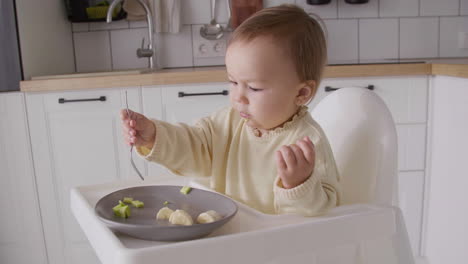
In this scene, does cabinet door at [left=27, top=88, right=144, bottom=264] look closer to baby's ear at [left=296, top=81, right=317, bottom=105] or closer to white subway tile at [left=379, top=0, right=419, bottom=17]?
baby's ear at [left=296, top=81, right=317, bottom=105]

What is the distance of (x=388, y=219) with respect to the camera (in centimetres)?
58

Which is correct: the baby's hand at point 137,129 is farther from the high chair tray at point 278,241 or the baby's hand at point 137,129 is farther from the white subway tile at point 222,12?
the white subway tile at point 222,12

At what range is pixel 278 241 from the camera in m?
0.50

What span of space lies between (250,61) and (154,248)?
0.35m

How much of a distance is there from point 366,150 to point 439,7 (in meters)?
1.76

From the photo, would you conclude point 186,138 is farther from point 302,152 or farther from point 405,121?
point 405,121

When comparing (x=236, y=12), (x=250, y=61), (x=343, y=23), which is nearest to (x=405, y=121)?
(x=343, y=23)

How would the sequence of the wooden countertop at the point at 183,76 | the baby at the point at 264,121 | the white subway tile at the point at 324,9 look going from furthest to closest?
the white subway tile at the point at 324,9, the wooden countertop at the point at 183,76, the baby at the point at 264,121

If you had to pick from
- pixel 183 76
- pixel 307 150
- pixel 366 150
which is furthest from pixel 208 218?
pixel 183 76

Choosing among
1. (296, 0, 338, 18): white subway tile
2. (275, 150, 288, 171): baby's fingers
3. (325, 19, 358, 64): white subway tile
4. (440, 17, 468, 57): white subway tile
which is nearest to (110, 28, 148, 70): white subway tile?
(296, 0, 338, 18): white subway tile

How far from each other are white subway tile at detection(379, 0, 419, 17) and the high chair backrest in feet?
5.13

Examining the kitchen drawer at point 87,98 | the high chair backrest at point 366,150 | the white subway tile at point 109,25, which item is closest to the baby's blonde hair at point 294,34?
the high chair backrest at point 366,150

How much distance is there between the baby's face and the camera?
27.9 inches

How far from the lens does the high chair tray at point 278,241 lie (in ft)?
1.50
